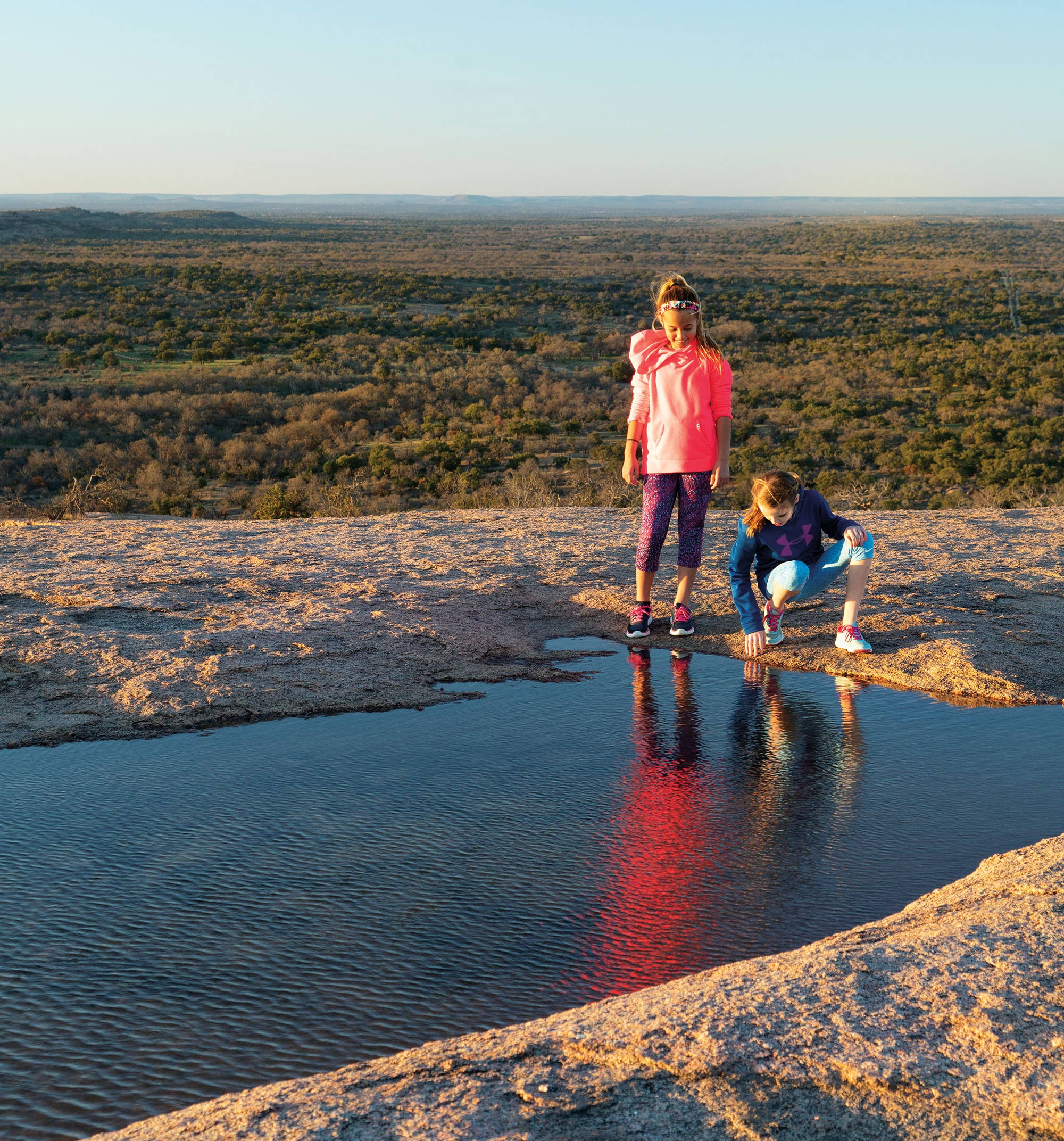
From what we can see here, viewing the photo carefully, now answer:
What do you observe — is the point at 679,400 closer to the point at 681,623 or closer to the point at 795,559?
the point at 795,559

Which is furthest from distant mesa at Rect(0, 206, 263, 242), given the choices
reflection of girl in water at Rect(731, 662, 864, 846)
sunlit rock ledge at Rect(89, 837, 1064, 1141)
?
sunlit rock ledge at Rect(89, 837, 1064, 1141)

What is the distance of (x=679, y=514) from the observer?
5.39 m

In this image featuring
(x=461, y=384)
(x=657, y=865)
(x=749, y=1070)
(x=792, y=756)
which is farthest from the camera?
(x=461, y=384)

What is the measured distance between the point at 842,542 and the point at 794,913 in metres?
2.40

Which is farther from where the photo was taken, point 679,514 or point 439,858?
point 679,514

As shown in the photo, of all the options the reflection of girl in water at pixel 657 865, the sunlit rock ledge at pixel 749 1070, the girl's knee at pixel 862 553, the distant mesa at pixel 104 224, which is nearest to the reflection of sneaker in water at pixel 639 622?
the reflection of girl in water at pixel 657 865

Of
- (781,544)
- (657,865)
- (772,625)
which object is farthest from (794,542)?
(657,865)

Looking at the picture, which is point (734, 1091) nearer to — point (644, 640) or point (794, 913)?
point (794, 913)

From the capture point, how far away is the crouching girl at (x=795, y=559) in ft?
16.4

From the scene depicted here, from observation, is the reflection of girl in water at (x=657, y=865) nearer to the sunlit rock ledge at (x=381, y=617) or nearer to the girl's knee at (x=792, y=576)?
the girl's knee at (x=792, y=576)

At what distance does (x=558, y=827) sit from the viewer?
3.51 meters

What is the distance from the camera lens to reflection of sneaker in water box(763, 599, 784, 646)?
5160 mm

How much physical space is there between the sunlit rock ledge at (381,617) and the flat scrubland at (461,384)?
4853mm

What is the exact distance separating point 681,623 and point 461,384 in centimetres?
1994
